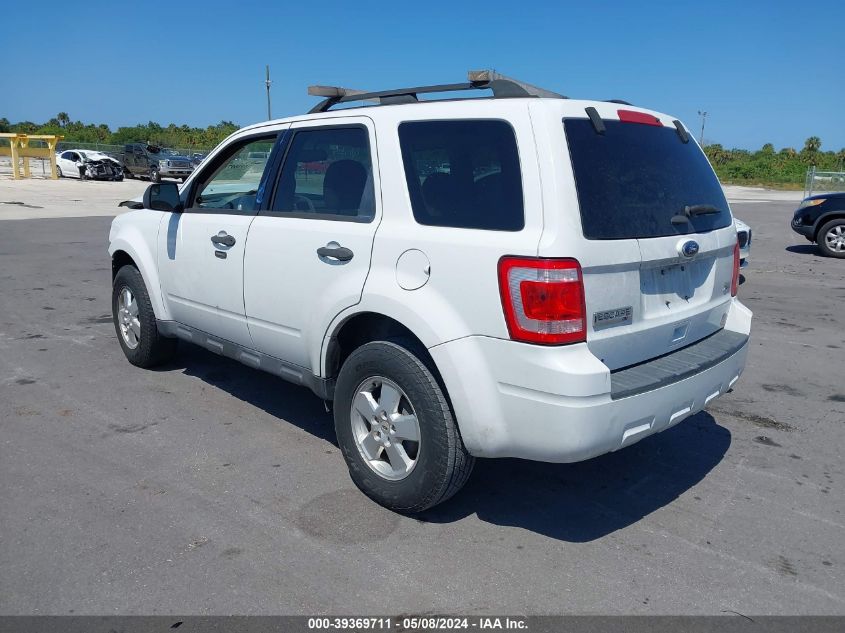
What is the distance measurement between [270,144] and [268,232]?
26.2 inches

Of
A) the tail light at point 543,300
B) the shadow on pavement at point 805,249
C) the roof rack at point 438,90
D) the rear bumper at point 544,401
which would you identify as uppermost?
the roof rack at point 438,90

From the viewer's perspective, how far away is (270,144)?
4555 millimetres

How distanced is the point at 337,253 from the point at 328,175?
2.03 ft

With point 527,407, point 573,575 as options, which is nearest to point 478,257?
point 527,407

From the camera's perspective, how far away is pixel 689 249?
3.54 m

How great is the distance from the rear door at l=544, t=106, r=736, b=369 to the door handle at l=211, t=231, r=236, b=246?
228 centimetres

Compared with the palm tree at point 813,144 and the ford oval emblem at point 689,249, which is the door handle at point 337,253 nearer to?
the ford oval emblem at point 689,249

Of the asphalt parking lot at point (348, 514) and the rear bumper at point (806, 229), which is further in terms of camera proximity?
the rear bumper at point (806, 229)

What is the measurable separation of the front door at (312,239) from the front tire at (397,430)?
35 cm

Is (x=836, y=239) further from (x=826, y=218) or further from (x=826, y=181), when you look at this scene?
(x=826, y=181)

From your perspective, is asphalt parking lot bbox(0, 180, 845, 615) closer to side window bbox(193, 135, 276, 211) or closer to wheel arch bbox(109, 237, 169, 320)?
wheel arch bbox(109, 237, 169, 320)

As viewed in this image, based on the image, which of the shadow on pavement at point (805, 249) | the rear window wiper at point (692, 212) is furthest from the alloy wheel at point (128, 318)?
the shadow on pavement at point (805, 249)

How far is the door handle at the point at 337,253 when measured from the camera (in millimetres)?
3707

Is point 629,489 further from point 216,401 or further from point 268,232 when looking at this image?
point 216,401
